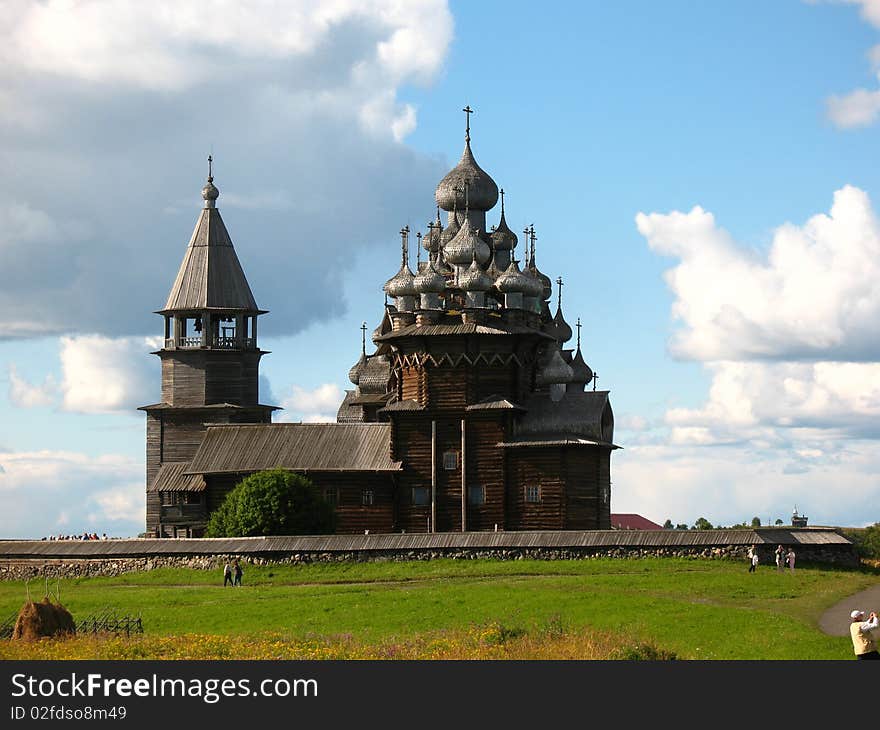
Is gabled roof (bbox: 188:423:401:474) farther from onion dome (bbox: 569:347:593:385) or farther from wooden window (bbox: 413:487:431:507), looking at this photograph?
onion dome (bbox: 569:347:593:385)

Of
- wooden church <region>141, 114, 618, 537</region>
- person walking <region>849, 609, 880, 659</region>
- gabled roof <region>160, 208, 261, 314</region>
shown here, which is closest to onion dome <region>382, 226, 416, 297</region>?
wooden church <region>141, 114, 618, 537</region>

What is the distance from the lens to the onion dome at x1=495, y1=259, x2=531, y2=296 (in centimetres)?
6194

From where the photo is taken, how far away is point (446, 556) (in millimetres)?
51312

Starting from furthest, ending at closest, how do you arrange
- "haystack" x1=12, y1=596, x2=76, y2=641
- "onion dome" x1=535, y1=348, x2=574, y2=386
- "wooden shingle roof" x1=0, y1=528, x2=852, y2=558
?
→ "onion dome" x1=535, y1=348, x2=574, y2=386 < "wooden shingle roof" x1=0, y1=528, x2=852, y2=558 < "haystack" x1=12, y1=596, x2=76, y2=641

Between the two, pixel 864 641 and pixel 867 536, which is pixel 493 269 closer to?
pixel 867 536

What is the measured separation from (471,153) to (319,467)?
1525 centimetres

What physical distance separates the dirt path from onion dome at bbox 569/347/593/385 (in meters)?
22.0

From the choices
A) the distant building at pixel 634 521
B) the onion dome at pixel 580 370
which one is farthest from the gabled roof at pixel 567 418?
the distant building at pixel 634 521

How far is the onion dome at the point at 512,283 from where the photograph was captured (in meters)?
61.9

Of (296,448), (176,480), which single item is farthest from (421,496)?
(176,480)

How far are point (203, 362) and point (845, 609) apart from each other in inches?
1561

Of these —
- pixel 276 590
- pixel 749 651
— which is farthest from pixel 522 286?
pixel 749 651
